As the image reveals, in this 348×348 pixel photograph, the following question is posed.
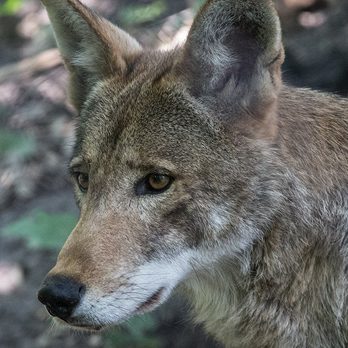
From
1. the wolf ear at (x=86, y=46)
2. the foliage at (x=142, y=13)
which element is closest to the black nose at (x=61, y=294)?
the wolf ear at (x=86, y=46)

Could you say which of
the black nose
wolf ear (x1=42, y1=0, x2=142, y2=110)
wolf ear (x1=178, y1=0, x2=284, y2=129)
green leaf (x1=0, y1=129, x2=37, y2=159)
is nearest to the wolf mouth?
the black nose

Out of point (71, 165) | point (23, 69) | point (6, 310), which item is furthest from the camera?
point (23, 69)

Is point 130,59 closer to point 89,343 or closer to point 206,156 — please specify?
point 206,156

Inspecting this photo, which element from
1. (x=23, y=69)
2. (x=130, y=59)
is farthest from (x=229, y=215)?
(x=23, y=69)

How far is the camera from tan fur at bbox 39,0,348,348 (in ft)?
13.4

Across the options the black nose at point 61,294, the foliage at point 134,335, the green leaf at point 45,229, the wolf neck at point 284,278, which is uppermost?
the black nose at point 61,294

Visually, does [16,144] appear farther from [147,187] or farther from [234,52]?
[234,52]

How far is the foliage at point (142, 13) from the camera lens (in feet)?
29.1

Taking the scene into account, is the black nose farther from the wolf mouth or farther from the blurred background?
the blurred background

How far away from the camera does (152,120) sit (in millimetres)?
4324

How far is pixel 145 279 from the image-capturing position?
412 centimetres

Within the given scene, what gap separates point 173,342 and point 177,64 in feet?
10.5

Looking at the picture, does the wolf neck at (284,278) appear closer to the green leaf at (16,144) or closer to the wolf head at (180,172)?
the wolf head at (180,172)

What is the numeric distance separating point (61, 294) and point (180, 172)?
0.96 meters
